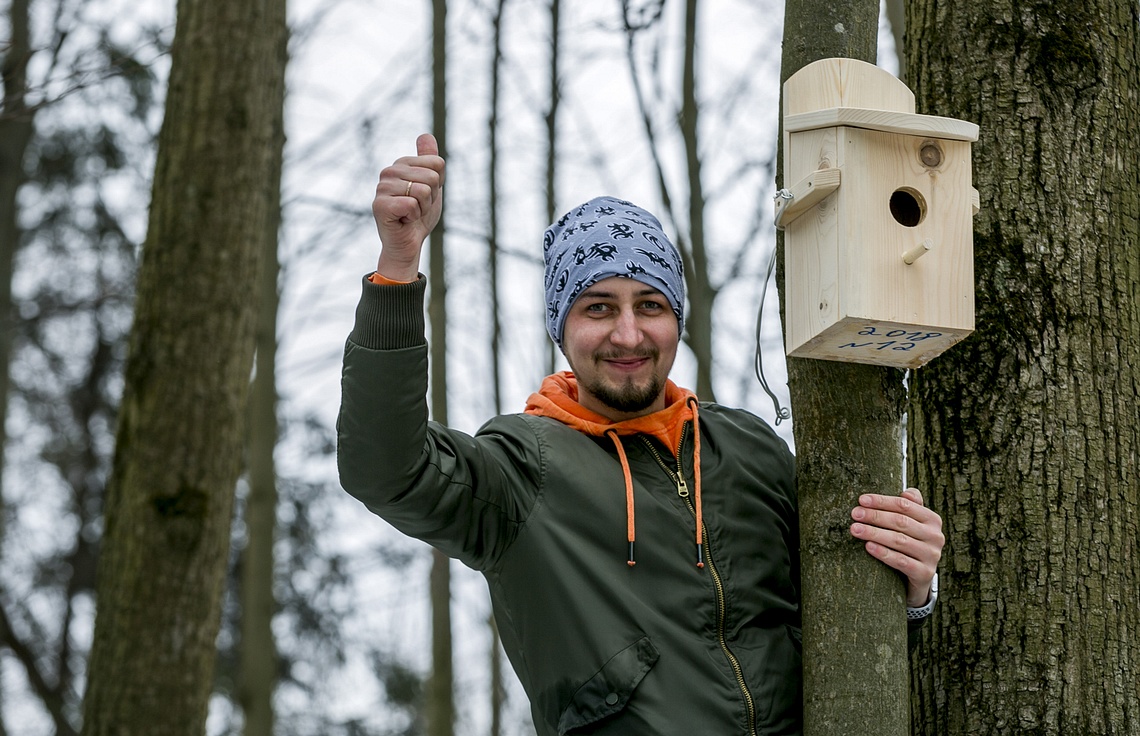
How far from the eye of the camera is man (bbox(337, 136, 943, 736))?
2480 mm

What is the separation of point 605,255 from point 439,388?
550 centimetres

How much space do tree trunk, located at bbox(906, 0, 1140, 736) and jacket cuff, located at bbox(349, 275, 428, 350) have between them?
1345 mm

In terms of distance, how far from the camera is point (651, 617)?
2625mm

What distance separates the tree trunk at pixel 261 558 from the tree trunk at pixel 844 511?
16.6ft

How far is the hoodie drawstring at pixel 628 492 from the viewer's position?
2703mm

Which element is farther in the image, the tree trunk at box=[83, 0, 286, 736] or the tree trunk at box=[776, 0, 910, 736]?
the tree trunk at box=[83, 0, 286, 736]

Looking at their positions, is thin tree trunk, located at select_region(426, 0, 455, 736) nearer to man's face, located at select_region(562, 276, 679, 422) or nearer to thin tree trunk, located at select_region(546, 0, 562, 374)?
thin tree trunk, located at select_region(546, 0, 562, 374)

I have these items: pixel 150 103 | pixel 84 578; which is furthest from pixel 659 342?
pixel 84 578

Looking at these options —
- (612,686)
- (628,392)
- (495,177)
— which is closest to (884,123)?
(628,392)

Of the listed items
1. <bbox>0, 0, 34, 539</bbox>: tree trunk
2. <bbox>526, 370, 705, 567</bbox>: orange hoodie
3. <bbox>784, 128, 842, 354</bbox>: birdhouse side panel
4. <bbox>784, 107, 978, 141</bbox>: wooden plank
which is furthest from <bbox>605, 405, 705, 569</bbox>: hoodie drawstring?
<bbox>0, 0, 34, 539</bbox>: tree trunk

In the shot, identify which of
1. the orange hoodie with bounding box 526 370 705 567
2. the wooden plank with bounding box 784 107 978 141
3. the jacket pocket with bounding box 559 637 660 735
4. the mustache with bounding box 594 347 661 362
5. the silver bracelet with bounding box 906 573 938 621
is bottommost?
the jacket pocket with bounding box 559 637 660 735

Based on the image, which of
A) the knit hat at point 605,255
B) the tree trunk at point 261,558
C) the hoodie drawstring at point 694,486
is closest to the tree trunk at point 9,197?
the tree trunk at point 261,558

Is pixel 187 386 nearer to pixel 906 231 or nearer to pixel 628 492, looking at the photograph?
pixel 628 492

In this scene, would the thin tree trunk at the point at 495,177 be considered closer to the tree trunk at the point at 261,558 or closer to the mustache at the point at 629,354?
the tree trunk at the point at 261,558
